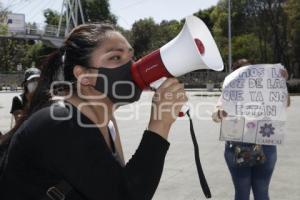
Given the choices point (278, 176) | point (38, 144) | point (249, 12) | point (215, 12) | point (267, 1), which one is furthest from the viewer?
point (215, 12)

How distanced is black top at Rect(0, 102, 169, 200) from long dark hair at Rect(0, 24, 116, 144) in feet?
0.59

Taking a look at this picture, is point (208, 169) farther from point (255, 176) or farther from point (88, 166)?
point (88, 166)

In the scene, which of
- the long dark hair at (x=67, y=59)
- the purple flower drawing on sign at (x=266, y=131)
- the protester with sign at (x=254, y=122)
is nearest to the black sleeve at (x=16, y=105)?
the protester with sign at (x=254, y=122)

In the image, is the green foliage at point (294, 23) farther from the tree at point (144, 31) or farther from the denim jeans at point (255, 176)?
the denim jeans at point (255, 176)

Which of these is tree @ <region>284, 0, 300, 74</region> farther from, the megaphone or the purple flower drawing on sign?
the megaphone

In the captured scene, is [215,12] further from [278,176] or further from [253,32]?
[278,176]

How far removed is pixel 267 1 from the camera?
5094 centimetres

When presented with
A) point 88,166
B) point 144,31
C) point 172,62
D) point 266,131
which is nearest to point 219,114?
point 266,131

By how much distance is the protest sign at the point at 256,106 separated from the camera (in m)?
4.54

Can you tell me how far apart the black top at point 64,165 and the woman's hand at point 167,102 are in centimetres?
19

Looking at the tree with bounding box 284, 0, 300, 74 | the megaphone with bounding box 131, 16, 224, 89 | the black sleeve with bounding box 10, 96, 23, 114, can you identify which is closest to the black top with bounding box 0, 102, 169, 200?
the megaphone with bounding box 131, 16, 224, 89

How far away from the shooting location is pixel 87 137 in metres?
1.60

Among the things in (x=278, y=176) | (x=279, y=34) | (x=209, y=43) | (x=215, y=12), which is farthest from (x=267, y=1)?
(x=209, y=43)

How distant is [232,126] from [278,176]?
9.50 ft
